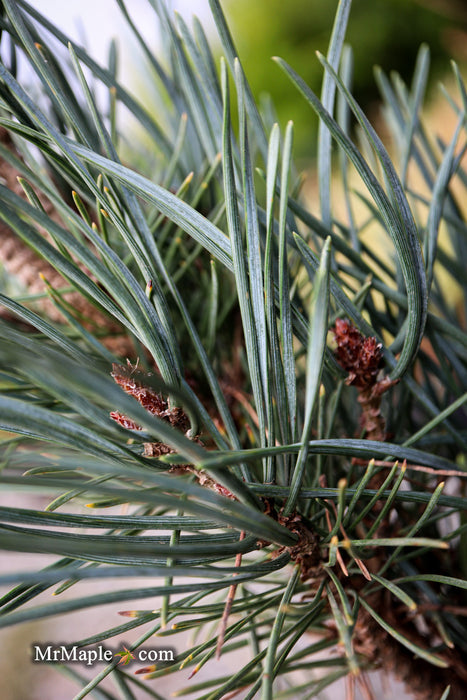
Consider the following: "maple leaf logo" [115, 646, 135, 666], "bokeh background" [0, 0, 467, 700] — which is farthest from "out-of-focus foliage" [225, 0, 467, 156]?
"maple leaf logo" [115, 646, 135, 666]

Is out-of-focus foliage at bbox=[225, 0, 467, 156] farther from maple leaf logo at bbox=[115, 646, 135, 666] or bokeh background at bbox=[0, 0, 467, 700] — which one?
maple leaf logo at bbox=[115, 646, 135, 666]

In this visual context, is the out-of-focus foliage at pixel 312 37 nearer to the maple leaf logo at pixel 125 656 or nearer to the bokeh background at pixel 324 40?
the bokeh background at pixel 324 40

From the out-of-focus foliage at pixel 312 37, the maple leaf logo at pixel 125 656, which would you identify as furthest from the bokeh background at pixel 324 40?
the maple leaf logo at pixel 125 656

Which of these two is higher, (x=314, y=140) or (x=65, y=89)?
(x=314, y=140)

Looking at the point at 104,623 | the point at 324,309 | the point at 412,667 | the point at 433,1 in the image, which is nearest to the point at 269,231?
the point at 324,309

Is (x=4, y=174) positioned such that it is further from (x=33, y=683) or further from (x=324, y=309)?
(x=33, y=683)

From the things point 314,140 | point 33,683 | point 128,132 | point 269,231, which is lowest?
point 33,683

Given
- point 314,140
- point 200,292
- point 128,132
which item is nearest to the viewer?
point 200,292

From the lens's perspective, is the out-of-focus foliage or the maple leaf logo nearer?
the maple leaf logo
